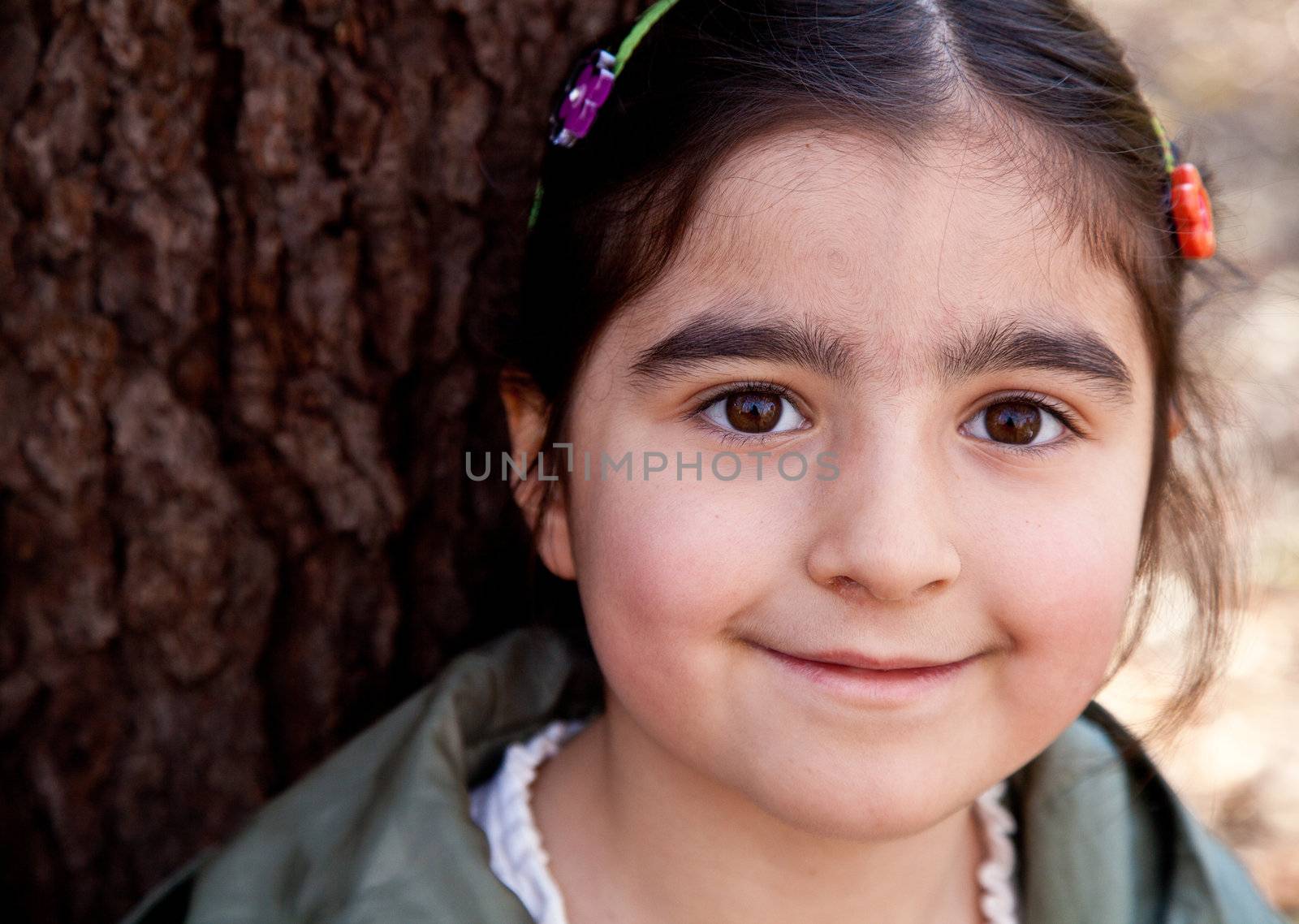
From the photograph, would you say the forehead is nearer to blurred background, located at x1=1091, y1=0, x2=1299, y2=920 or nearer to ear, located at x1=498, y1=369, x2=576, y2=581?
ear, located at x1=498, y1=369, x2=576, y2=581

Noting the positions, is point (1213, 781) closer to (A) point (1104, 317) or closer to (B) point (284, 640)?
(A) point (1104, 317)

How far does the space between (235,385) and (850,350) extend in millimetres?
986

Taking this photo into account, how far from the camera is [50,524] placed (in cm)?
174

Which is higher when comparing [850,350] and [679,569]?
[850,350]

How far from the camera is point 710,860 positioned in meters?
1.54

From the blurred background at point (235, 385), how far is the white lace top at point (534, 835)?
0.27 meters

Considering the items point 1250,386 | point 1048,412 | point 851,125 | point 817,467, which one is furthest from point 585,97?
point 1250,386

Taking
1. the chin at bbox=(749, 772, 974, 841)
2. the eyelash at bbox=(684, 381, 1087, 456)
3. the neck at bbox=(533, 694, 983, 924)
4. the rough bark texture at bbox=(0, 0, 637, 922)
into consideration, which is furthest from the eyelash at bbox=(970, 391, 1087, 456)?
the rough bark texture at bbox=(0, 0, 637, 922)

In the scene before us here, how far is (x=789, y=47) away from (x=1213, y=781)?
8.27 ft

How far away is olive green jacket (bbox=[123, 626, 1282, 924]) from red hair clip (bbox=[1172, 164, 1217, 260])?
2.56 ft

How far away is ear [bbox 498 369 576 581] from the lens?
63.7 inches

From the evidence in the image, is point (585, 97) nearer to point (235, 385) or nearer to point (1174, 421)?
point (235, 385)

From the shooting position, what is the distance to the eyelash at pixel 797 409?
4.43 feet

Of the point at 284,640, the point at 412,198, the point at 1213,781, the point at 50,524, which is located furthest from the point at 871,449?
the point at 1213,781
